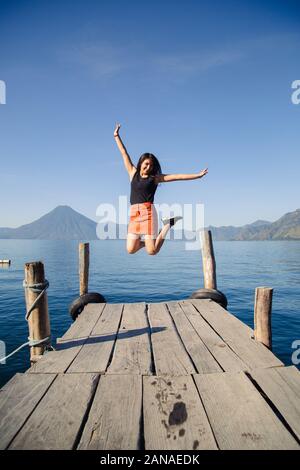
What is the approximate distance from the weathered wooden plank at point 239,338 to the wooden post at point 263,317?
0.68ft

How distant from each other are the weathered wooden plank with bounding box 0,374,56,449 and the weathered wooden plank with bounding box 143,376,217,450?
1.31m

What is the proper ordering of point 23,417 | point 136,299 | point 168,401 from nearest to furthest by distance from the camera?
point 23,417 → point 168,401 → point 136,299

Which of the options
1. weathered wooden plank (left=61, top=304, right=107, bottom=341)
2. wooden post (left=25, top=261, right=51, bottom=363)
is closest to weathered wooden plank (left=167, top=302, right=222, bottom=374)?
weathered wooden plank (left=61, top=304, right=107, bottom=341)

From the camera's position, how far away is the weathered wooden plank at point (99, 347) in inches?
165

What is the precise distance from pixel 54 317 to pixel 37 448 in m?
15.1

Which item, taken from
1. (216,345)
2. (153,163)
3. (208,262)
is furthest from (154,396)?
(208,262)

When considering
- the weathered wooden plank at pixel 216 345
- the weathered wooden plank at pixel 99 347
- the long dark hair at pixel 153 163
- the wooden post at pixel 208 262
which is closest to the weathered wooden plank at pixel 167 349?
the weathered wooden plank at pixel 216 345

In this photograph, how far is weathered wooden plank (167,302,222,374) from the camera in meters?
4.18

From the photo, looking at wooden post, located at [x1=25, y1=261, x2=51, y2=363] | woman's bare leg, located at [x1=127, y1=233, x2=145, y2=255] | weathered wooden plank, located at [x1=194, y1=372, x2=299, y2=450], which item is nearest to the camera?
weathered wooden plank, located at [x1=194, y1=372, x2=299, y2=450]

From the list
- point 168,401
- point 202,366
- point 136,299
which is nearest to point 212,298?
point 202,366

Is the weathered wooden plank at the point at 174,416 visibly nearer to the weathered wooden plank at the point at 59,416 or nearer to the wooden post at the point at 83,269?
the weathered wooden plank at the point at 59,416

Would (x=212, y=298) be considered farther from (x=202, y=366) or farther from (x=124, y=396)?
(x=124, y=396)

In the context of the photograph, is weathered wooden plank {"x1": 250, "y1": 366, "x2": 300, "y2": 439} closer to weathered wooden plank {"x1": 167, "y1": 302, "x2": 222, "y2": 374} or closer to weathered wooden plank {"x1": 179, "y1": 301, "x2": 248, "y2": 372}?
weathered wooden plank {"x1": 179, "y1": 301, "x2": 248, "y2": 372}
